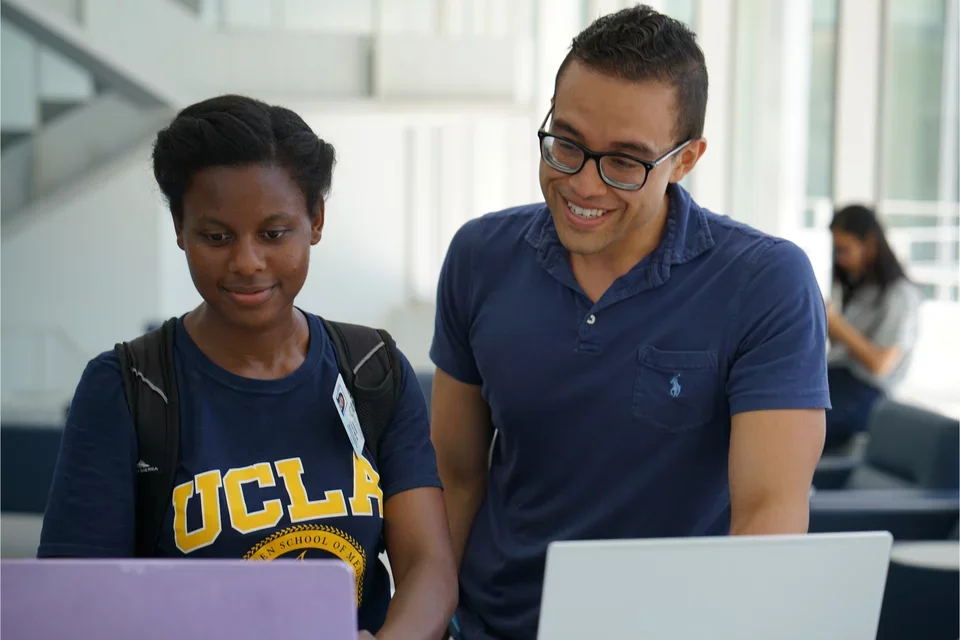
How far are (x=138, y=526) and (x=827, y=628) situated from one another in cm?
73

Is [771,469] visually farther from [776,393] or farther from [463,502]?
[463,502]

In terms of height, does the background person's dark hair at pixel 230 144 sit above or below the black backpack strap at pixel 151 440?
above

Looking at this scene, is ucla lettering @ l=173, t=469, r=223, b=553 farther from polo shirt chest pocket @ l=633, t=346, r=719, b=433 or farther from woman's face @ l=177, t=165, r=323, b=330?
polo shirt chest pocket @ l=633, t=346, r=719, b=433

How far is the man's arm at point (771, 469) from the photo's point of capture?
4.52 ft

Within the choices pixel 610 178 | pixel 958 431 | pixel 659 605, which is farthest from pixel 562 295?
pixel 958 431

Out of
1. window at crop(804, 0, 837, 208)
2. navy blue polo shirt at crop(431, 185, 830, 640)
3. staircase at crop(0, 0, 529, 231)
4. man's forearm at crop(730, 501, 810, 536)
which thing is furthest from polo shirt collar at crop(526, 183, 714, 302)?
window at crop(804, 0, 837, 208)

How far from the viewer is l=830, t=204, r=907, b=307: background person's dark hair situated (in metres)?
4.48

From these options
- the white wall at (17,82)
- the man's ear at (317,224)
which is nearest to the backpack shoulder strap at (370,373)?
the man's ear at (317,224)

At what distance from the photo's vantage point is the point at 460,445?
5.46 feet

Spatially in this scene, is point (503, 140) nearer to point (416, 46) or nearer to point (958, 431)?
point (416, 46)

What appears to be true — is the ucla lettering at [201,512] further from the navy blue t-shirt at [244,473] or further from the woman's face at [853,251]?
the woman's face at [853,251]

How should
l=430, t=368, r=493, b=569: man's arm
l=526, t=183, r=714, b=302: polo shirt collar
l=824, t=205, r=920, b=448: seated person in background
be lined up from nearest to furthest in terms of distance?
1. l=526, t=183, r=714, b=302: polo shirt collar
2. l=430, t=368, r=493, b=569: man's arm
3. l=824, t=205, r=920, b=448: seated person in background

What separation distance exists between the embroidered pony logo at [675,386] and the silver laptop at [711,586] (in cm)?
49

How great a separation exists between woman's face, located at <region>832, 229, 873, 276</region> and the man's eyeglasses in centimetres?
331
